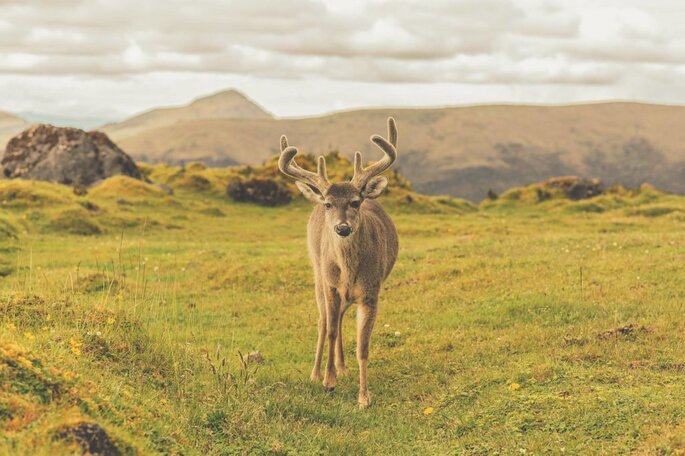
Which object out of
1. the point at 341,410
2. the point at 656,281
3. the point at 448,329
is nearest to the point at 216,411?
the point at 341,410

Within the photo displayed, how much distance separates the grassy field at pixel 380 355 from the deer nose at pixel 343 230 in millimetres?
2694

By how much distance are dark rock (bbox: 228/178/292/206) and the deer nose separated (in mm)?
36923

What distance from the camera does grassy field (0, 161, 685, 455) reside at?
8.61 metres

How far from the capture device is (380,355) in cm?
1498

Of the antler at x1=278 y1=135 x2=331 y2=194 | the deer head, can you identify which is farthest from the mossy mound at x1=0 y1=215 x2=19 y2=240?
the deer head

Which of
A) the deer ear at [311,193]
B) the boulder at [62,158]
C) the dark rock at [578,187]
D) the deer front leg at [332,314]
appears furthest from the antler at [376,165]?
the dark rock at [578,187]

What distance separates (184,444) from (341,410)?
12.3ft

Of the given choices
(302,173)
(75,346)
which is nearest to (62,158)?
(302,173)

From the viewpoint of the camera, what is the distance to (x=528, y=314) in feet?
52.5

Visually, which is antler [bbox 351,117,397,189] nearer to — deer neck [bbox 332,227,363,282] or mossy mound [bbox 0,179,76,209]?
deer neck [bbox 332,227,363,282]

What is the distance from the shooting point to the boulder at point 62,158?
166 feet

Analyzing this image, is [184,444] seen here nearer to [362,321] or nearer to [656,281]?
[362,321]

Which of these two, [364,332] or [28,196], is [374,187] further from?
[28,196]

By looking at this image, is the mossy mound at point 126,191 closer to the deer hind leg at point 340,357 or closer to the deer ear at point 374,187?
the deer hind leg at point 340,357
